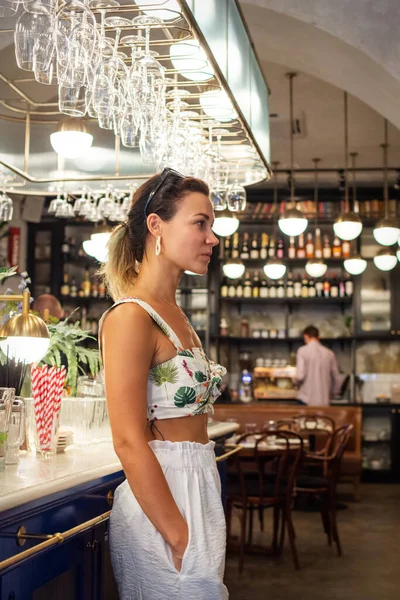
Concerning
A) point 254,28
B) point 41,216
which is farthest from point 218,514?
point 41,216

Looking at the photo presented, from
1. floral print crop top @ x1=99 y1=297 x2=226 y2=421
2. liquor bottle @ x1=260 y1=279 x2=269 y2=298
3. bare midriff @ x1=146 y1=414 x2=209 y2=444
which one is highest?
liquor bottle @ x1=260 y1=279 x2=269 y2=298

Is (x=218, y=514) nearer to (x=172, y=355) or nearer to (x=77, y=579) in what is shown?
(x=172, y=355)

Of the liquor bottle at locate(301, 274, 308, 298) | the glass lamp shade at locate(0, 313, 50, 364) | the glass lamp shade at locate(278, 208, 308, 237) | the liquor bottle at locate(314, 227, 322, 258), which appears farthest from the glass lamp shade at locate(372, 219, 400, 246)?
the glass lamp shade at locate(0, 313, 50, 364)

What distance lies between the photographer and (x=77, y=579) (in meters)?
2.58

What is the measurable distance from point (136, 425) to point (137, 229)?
60 centimetres

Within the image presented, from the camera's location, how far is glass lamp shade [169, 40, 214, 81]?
10.8ft

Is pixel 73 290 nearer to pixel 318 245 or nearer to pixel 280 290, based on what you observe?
pixel 280 290

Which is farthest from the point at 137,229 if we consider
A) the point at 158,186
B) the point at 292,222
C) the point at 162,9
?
the point at 292,222

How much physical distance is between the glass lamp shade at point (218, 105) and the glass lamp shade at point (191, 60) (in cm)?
20

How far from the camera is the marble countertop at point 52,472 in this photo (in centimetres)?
208

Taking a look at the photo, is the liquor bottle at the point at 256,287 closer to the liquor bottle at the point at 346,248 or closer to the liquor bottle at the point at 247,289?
the liquor bottle at the point at 247,289

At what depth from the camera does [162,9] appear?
2867mm

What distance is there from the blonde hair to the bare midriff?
1.26 feet

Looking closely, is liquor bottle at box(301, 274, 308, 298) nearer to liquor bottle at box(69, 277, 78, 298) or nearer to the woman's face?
liquor bottle at box(69, 277, 78, 298)
